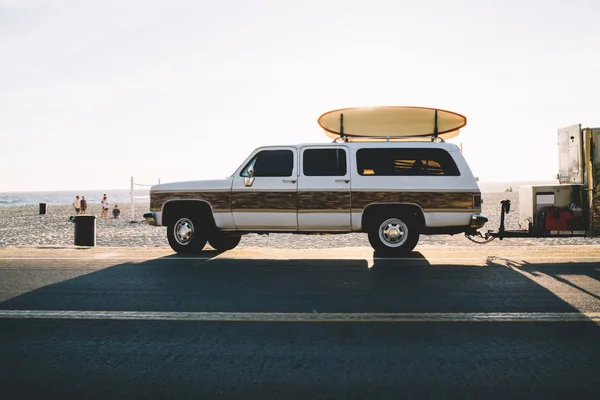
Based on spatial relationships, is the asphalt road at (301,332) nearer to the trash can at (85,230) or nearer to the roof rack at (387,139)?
the roof rack at (387,139)

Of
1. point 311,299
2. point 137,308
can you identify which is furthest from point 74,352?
point 311,299

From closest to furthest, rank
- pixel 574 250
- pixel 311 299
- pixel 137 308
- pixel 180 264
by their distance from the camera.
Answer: pixel 137 308 < pixel 311 299 < pixel 180 264 < pixel 574 250

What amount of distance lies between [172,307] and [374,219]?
17.3 ft

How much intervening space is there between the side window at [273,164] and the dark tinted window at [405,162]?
133 cm

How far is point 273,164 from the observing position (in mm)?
10758

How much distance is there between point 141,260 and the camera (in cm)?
1016

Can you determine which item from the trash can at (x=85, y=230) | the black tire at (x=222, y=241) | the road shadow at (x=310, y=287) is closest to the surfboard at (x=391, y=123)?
the road shadow at (x=310, y=287)

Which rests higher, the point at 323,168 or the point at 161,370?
the point at 323,168

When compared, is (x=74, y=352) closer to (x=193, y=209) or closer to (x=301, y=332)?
(x=301, y=332)

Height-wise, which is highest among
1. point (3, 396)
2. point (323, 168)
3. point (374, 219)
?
point (323, 168)

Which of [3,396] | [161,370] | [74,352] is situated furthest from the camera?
[74,352]

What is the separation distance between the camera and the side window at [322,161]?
10.6m

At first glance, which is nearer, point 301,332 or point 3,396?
point 3,396

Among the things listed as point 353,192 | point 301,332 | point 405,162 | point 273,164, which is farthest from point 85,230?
point 301,332
